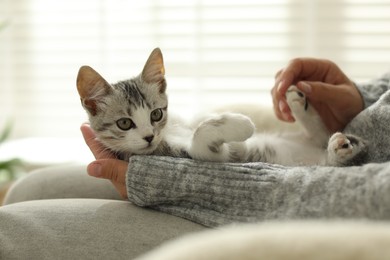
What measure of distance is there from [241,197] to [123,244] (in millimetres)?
226

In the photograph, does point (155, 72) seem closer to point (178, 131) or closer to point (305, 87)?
point (178, 131)

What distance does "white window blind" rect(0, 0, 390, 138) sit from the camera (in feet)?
8.13

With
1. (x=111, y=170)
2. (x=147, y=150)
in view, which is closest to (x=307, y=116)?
(x=147, y=150)

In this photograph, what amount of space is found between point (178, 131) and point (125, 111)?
17cm

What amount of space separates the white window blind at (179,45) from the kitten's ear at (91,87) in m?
1.33

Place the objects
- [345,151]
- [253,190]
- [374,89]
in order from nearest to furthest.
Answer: [253,190]
[345,151]
[374,89]

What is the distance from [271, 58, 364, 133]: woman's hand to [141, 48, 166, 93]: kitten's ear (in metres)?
0.32

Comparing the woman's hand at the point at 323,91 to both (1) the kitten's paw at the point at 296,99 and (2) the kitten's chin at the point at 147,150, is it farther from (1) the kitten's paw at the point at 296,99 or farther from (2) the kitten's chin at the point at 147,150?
(2) the kitten's chin at the point at 147,150

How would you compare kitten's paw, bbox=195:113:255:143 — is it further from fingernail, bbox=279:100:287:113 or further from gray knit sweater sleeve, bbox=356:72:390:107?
gray knit sweater sleeve, bbox=356:72:390:107

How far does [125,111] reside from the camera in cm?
125

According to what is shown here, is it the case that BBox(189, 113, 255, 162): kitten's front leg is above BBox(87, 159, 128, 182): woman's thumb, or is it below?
above

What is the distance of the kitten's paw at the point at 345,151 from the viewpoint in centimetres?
111

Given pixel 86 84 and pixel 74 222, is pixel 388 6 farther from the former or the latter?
pixel 74 222

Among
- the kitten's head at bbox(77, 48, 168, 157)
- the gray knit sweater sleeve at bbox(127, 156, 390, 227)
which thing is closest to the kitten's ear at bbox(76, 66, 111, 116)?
the kitten's head at bbox(77, 48, 168, 157)
